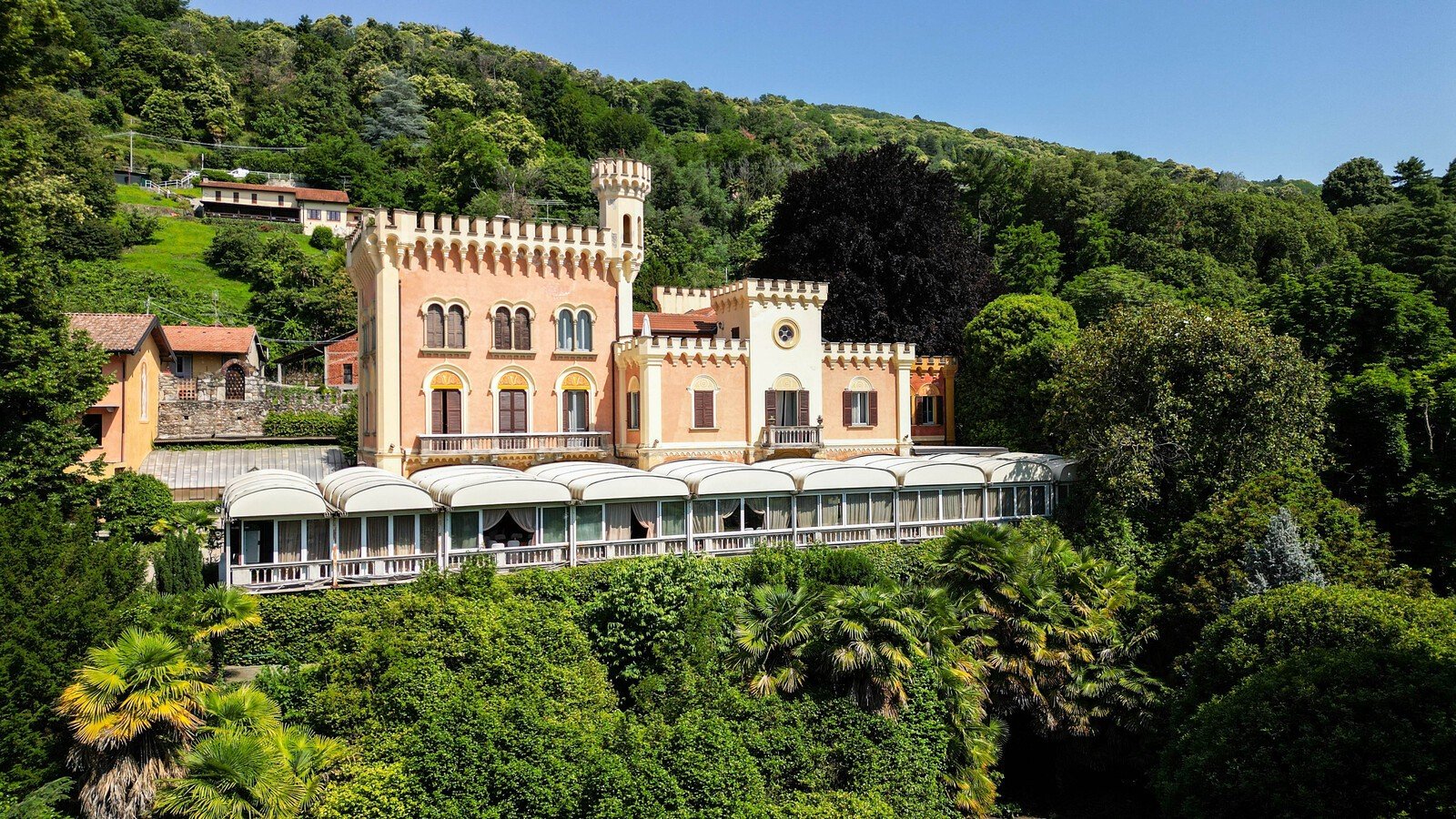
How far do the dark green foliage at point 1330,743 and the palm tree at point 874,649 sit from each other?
18.7ft

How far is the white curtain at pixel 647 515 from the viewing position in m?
24.9

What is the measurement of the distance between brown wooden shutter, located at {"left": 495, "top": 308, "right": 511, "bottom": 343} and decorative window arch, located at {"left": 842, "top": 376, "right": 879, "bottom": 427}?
13.1 m

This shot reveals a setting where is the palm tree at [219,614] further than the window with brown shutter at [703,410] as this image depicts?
No

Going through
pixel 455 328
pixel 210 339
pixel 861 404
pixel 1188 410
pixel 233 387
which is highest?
pixel 210 339

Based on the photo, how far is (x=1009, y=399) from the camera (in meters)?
35.4

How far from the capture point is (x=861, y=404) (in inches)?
1359

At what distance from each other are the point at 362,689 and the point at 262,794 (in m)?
3.50

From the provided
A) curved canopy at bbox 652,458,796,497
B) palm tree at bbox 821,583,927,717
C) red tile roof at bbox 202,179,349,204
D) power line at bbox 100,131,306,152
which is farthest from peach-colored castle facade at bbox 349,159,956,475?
power line at bbox 100,131,306,152

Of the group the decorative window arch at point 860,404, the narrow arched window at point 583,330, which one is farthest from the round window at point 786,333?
the narrow arched window at point 583,330

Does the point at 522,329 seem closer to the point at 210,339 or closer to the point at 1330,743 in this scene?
the point at 1330,743

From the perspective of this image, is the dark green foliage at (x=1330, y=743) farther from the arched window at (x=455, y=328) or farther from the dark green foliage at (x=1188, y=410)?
the arched window at (x=455, y=328)

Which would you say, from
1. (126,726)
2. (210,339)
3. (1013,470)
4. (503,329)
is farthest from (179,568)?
(210,339)

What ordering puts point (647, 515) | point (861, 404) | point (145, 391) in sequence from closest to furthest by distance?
1. point (647, 515)
2. point (861, 404)
3. point (145, 391)

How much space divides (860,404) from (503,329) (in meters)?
14.0
